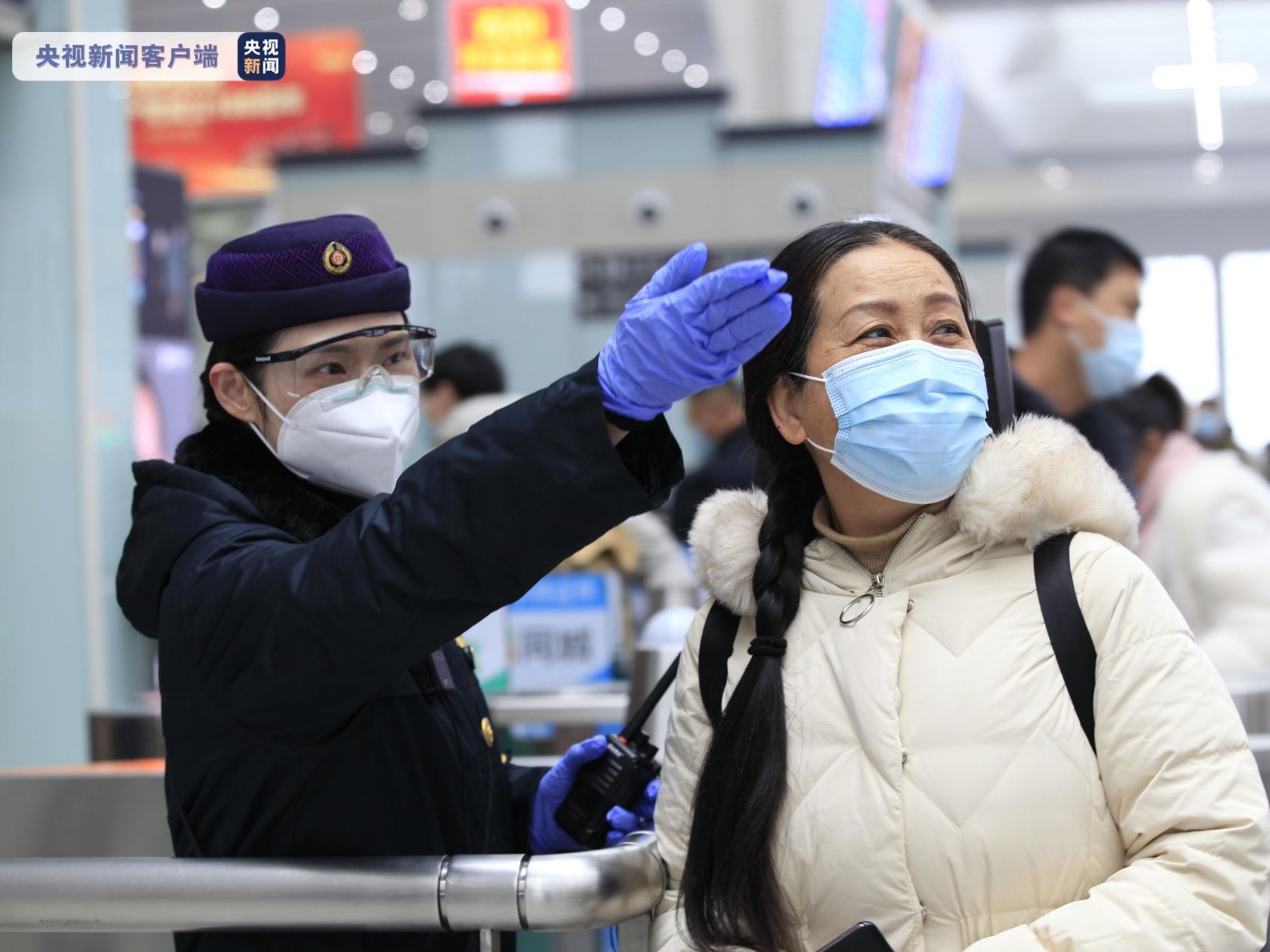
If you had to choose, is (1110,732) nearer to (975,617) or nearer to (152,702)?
(975,617)

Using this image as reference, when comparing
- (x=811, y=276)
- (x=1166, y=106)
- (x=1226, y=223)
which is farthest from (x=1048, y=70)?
(x=811, y=276)

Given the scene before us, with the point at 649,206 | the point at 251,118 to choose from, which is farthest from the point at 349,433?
the point at 251,118

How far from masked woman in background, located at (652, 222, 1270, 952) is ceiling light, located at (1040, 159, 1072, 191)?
19.2m

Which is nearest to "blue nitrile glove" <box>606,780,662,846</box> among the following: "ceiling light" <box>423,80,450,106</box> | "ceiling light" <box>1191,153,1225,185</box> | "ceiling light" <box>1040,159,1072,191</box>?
"ceiling light" <box>423,80,450,106</box>

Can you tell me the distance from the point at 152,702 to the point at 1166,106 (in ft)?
53.9

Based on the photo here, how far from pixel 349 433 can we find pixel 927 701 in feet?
2.52

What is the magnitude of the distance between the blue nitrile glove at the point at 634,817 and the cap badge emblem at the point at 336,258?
767 mm

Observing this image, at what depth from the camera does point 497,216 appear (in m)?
8.21

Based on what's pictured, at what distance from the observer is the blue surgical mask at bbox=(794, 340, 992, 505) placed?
5.25ft

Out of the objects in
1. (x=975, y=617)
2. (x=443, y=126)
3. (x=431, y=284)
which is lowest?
(x=975, y=617)

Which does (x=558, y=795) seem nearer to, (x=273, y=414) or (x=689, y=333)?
(x=273, y=414)

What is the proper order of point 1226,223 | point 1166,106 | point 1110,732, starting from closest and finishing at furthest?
1. point 1110,732
2. point 1166,106
3. point 1226,223

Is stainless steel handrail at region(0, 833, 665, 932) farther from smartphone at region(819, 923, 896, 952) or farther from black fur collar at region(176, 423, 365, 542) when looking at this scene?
black fur collar at region(176, 423, 365, 542)

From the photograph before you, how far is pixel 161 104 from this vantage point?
14367 millimetres
